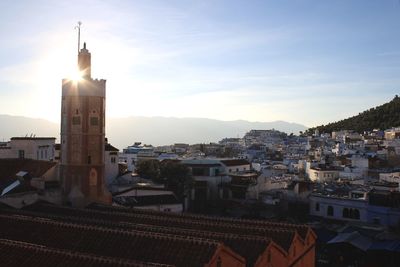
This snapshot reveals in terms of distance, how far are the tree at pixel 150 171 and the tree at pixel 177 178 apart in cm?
56

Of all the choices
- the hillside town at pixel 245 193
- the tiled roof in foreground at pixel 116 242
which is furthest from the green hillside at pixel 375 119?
the tiled roof in foreground at pixel 116 242

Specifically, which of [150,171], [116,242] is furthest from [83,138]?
[150,171]

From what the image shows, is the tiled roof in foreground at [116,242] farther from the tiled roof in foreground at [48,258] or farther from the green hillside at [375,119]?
the green hillside at [375,119]

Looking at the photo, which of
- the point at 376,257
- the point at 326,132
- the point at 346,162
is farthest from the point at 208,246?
the point at 326,132

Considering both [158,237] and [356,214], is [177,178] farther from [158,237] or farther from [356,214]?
[158,237]

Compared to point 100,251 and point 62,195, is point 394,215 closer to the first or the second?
point 62,195

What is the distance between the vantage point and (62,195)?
1153 inches

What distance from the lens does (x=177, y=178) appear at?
46.0 metres

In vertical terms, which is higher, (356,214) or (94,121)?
(94,121)

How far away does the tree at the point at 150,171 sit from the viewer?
4652 centimetres

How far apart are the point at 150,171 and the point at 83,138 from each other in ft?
60.9

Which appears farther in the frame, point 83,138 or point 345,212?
point 345,212

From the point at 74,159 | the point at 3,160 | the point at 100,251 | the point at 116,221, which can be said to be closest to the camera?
the point at 100,251

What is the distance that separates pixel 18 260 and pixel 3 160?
19444mm
